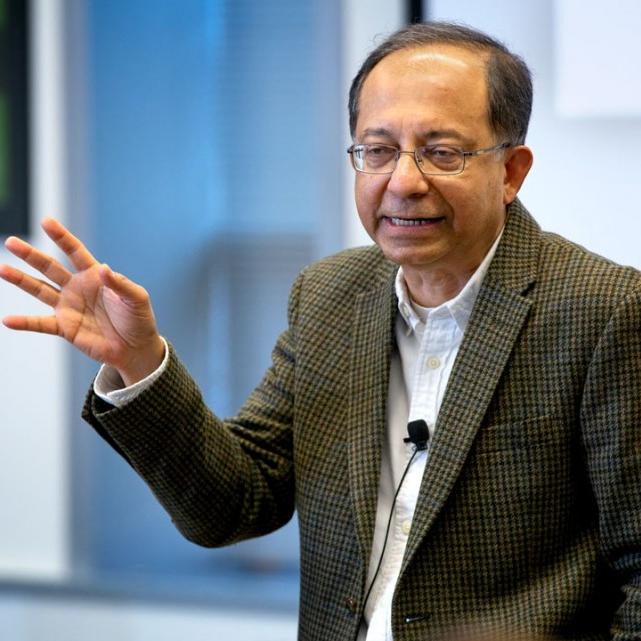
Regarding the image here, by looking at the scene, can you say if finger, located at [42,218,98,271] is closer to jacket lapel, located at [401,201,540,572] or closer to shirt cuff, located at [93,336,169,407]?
shirt cuff, located at [93,336,169,407]

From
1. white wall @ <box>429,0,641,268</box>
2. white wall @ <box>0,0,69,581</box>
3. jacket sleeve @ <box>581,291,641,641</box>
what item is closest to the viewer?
jacket sleeve @ <box>581,291,641,641</box>

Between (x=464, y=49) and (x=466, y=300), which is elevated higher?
(x=464, y=49)

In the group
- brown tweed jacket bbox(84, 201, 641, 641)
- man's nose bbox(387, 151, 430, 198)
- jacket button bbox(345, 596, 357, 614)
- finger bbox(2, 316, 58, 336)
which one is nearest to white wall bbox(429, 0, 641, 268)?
brown tweed jacket bbox(84, 201, 641, 641)

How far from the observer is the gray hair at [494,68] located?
1.72 meters

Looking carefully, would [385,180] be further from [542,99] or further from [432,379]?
[542,99]

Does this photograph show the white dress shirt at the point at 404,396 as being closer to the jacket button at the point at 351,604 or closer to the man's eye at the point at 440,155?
the jacket button at the point at 351,604

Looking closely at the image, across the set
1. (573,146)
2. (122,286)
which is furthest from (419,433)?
(573,146)

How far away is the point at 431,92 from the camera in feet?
5.47

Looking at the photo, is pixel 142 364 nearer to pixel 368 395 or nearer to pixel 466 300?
pixel 368 395

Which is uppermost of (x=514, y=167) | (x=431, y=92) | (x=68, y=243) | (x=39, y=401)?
(x=431, y=92)

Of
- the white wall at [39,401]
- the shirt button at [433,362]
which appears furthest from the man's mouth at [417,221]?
the white wall at [39,401]

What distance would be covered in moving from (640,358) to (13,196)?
231cm

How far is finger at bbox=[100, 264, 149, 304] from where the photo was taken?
5.35 ft

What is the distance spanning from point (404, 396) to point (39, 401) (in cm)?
192
